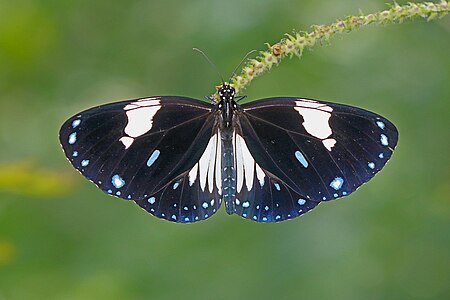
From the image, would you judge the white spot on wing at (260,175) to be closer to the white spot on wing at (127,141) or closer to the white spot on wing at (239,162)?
the white spot on wing at (239,162)

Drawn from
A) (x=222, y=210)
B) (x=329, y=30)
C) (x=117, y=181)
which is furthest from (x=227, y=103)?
(x=222, y=210)

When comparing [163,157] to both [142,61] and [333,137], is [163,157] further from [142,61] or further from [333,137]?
[142,61]

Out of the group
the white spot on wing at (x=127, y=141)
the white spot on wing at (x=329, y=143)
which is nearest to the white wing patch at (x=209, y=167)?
the white spot on wing at (x=127, y=141)

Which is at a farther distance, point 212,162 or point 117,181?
point 212,162

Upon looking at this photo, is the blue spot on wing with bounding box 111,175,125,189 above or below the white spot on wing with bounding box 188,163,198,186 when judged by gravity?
below

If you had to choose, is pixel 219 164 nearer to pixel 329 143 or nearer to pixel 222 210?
pixel 329 143

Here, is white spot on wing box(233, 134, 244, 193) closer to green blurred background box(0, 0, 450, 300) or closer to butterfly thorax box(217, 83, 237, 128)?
butterfly thorax box(217, 83, 237, 128)

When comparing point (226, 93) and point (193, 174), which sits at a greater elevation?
point (226, 93)

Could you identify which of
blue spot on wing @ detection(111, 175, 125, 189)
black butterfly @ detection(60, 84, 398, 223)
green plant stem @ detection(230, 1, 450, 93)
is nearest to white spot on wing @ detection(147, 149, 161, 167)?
black butterfly @ detection(60, 84, 398, 223)
